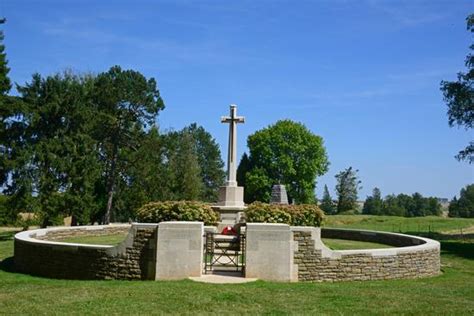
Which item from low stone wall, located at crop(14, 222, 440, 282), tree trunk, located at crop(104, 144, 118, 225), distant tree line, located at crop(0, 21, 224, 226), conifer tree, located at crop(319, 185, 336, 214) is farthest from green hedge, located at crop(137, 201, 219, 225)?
conifer tree, located at crop(319, 185, 336, 214)

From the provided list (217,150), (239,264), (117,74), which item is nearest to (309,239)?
(239,264)

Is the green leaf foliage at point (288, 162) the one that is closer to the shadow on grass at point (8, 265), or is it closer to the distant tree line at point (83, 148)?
the distant tree line at point (83, 148)

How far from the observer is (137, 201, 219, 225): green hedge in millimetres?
13023

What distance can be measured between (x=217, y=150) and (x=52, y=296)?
58.5 meters

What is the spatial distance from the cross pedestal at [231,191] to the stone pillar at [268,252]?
5710 mm

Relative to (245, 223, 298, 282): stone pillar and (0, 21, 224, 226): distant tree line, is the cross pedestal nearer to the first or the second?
(245, 223, 298, 282): stone pillar

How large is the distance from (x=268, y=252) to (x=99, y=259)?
13.2 ft

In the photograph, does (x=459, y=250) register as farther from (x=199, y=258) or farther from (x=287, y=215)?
(x=199, y=258)

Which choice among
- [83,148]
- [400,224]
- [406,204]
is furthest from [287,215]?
[406,204]

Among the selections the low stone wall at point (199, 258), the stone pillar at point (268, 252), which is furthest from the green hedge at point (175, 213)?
the stone pillar at point (268, 252)

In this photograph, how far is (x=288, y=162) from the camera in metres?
49.0

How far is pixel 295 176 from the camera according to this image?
50.2 metres

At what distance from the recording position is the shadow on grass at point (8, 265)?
13060mm

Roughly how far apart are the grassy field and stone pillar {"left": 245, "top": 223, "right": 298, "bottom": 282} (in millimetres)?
580
